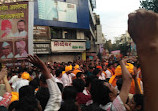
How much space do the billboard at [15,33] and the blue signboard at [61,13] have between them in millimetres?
14917

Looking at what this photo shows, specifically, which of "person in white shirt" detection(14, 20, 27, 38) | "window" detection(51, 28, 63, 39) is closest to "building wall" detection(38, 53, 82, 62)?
"window" detection(51, 28, 63, 39)

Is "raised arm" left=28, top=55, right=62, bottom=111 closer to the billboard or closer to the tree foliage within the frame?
the billboard

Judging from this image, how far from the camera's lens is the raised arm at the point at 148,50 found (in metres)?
0.76

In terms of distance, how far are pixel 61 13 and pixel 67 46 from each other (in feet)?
14.3

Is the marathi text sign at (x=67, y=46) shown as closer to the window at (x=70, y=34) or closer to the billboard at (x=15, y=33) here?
the window at (x=70, y=34)

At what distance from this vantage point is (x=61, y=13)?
21969mm

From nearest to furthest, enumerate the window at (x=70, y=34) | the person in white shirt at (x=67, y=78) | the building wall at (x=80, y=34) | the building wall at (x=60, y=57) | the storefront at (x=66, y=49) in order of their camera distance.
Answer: the person in white shirt at (x=67, y=78) → the building wall at (x=60, y=57) → the storefront at (x=66, y=49) → the window at (x=70, y=34) → the building wall at (x=80, y=34)

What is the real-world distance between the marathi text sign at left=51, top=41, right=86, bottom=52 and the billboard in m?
15.4

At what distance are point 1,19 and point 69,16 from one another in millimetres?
17293

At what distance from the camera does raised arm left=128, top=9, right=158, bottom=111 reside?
0.76 metres

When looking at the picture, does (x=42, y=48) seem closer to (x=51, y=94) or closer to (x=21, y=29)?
(x=21, y=29)

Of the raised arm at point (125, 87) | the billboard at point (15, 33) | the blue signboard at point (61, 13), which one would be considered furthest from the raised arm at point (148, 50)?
the blue signboard at point (61, 13)

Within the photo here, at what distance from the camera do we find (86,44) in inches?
952

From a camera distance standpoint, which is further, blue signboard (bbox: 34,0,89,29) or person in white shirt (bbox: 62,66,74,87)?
blue signboard (bbox: 34,0,89,29)
